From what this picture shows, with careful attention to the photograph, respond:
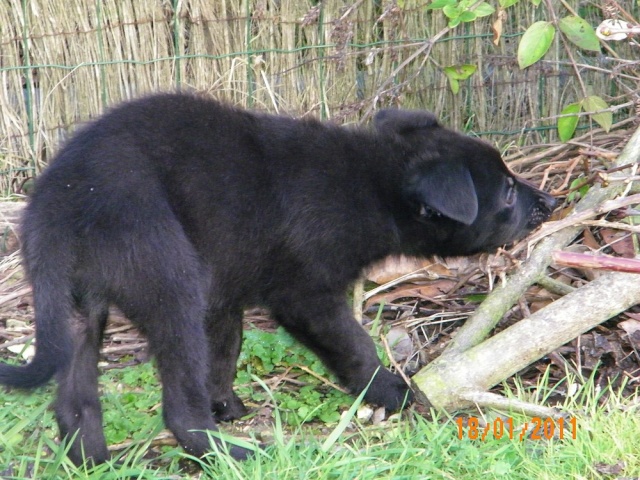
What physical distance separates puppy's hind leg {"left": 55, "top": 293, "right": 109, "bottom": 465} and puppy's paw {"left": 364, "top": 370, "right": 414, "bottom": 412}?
1060 mm

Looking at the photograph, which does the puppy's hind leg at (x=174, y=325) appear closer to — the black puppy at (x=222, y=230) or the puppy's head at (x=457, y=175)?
the black puppy at (x=222, y=230)

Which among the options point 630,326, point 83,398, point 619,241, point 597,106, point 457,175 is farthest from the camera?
point 597,106

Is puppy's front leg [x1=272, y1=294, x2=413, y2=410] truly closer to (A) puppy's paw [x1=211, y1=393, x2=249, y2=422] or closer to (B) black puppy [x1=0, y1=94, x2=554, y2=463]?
(B) black puppy [x1=0, y1=94, x2=554, y2=463]

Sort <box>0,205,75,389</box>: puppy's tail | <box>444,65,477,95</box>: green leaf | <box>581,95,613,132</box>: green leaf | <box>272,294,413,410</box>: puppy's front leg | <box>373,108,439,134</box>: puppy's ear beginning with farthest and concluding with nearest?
<box>444,65,477,95</box>: green leaf, <box>581,95,613,132</box>: green leaf, <box>373,108,439,134</box>: puppy's ear, <box>272,294,413,410</box>: puppy's front leg, <box>0,205,75,389</box>: puppy's tail

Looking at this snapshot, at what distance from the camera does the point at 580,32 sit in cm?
419

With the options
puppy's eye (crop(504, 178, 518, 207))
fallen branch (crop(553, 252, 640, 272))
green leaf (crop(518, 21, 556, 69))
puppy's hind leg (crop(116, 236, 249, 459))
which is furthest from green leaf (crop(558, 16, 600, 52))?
puppy's hind leg (crop(116, 236, 249, 459))

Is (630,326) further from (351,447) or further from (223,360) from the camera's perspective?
(223,360)

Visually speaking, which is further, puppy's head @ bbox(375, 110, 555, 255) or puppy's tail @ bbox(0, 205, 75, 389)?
puppy's head @ bbox(375, 110, 555, 255)

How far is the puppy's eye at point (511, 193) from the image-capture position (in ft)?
12.5

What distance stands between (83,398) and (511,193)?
200 centimetres

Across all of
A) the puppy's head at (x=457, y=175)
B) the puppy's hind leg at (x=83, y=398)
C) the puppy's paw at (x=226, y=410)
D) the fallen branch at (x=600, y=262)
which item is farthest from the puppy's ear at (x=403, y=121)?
the puppy's hind leg at (x=83, y=398)

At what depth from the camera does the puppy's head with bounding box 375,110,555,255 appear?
3.57 meters

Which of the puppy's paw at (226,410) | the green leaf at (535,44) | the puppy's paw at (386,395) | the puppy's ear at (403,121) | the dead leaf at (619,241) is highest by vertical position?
the green leaf at (535,44)

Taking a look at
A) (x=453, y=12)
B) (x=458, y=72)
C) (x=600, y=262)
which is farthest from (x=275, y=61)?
(x=600, y=262)
